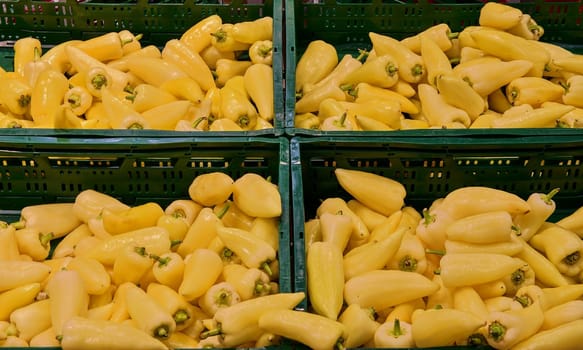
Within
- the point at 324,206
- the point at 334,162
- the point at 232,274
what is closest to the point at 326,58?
the point at 334,162

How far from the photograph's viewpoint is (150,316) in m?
1.74

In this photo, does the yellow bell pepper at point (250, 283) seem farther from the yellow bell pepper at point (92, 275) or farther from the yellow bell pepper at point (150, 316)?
the yellow bell pepper at point (92, 275)

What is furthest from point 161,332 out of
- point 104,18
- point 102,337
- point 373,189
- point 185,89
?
point 104,18

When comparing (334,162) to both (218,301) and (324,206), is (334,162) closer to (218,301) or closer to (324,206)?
(324,206)

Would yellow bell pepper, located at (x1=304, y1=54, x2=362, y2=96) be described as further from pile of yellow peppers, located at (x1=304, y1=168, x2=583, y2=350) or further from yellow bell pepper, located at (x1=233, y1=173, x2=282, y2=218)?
yellow bell pepper, located at (x1=233, y1=173, x2=282, y2=218)

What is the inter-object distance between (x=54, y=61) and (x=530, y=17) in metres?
2.23

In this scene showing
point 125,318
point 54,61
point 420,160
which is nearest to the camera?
point 125,318

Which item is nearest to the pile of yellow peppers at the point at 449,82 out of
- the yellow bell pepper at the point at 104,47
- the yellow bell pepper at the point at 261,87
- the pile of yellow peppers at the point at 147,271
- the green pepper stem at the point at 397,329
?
the yellow bell pepper at the point at 261,87

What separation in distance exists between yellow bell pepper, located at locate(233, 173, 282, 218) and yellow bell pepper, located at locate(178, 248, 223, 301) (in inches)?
8.7

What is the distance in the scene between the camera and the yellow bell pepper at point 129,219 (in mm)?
2145

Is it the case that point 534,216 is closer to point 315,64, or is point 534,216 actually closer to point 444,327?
point 444,327

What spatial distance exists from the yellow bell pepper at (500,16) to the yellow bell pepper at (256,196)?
148cm

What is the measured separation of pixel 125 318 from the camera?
1.84m

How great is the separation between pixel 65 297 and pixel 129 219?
38cm
